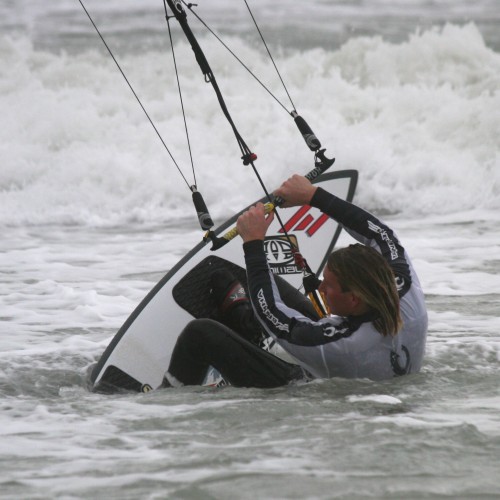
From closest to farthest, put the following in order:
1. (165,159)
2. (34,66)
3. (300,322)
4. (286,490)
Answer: (286,490)
(300,322)
(165,159)
(34,66)

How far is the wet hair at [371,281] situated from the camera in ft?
11.0

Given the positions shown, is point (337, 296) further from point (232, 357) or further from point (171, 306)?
point (171, 306)

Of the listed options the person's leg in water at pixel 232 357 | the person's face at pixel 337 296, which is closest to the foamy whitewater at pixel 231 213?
the person's leg in water at pixel 232 357

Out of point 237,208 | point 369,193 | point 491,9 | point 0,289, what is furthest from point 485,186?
point 0,289

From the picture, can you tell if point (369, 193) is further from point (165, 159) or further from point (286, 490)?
point (286, 490)

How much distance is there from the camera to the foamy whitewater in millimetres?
2836

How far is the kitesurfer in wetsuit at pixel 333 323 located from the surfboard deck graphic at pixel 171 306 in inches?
21.8

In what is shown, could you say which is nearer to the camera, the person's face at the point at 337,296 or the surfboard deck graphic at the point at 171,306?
the person's face at the point at 337,296

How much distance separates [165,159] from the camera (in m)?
11.4

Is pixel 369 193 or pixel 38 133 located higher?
pixel 38 133

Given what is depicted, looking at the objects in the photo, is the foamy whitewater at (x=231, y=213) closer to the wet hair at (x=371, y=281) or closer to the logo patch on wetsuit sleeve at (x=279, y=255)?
the wet hair at (x=371, y=281)

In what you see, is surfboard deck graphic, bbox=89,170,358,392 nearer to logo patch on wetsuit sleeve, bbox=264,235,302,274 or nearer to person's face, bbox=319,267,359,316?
logo patch on wetsuit sleeve, bbox=264,235,302,274

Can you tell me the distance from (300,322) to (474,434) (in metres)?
0.73

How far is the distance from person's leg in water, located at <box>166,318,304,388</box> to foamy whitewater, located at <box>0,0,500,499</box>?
7cm
